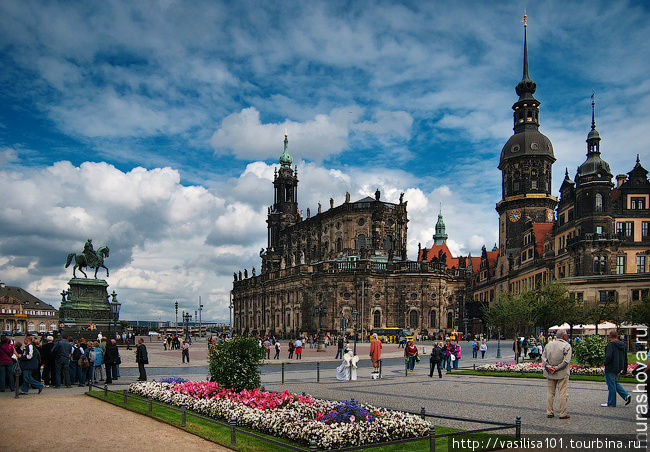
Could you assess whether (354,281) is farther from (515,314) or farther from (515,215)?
(515,215)

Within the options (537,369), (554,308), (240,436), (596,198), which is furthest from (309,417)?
(596,198)

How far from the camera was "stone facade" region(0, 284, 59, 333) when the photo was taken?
135000 millimetres

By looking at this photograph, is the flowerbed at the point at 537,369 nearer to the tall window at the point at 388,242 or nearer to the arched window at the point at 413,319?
the arched window at the point at 413,319

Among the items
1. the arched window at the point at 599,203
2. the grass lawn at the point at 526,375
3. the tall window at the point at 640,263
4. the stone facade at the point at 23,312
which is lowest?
the stone facade at the point at 23,312

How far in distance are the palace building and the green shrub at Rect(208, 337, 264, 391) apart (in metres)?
54.8

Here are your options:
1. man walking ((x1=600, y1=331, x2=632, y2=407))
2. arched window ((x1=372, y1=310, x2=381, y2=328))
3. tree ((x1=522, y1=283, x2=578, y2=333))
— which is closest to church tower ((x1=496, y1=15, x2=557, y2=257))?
arched window ((x1=372, y1=310, x2=381, y2=328))

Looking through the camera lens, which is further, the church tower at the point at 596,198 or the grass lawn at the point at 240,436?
the church tower at the point at 596,198

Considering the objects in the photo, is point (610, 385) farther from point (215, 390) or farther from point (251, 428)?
point (215, 390)

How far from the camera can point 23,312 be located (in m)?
143

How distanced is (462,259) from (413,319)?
134 ft

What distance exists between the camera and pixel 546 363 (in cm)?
1359

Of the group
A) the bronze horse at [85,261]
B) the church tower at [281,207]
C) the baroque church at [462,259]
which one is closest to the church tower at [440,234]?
the baroque church at [462,259]

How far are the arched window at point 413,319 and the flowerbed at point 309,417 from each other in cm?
6690

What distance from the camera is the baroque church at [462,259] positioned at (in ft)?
217
